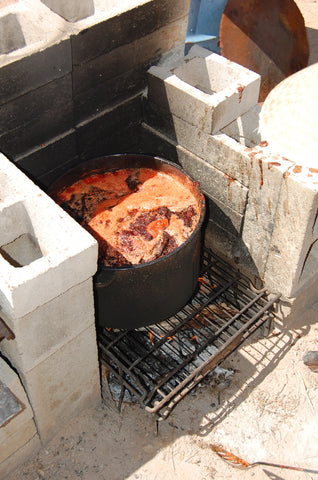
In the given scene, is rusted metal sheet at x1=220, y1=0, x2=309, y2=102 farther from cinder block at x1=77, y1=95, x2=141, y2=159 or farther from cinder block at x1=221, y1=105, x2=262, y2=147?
cinder block at x1=77, y1=95, x2=141, y2=159

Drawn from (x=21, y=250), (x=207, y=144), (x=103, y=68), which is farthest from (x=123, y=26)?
(x=21, y=250)

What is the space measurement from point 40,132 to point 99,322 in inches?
70.6

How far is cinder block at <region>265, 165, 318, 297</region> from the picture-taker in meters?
4.35

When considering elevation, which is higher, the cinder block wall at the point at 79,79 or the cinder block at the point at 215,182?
the cinder block wall at the point at 79,79

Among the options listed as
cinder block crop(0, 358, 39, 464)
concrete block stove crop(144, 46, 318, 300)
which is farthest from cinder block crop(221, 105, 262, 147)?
cinder block crop(0, 358, 39, 464)

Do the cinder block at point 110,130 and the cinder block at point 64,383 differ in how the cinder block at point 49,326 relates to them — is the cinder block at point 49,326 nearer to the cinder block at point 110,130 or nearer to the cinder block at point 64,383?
the cinder block at point 64,383

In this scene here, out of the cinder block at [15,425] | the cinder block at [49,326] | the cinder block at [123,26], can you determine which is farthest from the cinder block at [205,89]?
the cinder block at [15,425]

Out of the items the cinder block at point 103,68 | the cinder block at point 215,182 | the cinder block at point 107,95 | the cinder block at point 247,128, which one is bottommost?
the cinder block at point 215,182

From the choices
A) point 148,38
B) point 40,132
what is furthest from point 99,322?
point 148,38

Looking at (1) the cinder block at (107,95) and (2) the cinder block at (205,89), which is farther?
(1) the cinder block at (107,95)

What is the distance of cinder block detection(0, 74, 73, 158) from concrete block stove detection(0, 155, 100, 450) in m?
0.73

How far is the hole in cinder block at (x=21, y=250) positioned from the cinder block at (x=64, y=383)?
73 cm

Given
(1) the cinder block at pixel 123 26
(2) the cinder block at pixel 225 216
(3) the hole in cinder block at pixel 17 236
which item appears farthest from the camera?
(2) the cinder block at pixel 225 216

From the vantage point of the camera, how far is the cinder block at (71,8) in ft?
16.7
